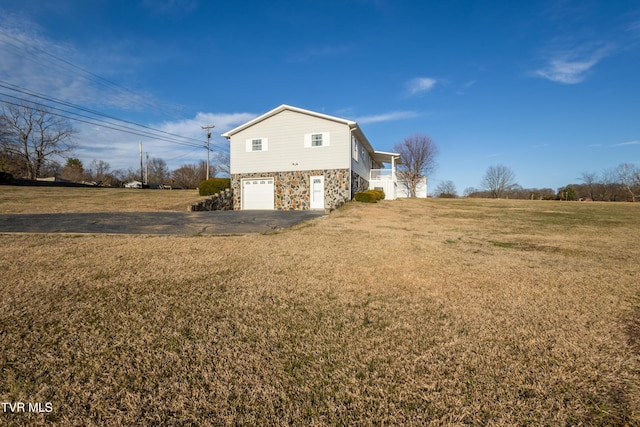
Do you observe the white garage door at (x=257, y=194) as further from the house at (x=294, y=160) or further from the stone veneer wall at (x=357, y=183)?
the stone veneer wall at (x=357, y=183)

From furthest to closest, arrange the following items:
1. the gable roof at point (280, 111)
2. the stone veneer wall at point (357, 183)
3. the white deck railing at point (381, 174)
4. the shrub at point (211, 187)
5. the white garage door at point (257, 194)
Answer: the white deck railing at point (381, 174)
the shrub at point (211, 187)
the white garage door at point (257, 194)
the stone veneer wall at point (357, 183)
the gable roof at point (280, 111)

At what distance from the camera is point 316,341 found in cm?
251

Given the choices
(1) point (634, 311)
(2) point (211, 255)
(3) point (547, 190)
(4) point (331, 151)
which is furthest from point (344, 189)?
(3) point (547, 190)

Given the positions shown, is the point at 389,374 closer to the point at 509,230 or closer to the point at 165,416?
the point at 165,416

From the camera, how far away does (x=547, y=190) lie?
43.0 m

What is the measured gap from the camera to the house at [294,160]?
1681cm

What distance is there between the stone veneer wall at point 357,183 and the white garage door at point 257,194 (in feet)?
17.5

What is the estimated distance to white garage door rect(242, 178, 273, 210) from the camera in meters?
18.2

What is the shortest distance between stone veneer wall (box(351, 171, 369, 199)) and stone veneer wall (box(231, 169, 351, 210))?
3.16 feet

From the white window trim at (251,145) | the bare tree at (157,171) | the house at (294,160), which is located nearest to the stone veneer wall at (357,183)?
the house at (294,160)

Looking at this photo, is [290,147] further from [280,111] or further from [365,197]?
[365,197]

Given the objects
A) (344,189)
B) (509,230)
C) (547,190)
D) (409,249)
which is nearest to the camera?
(409,249)

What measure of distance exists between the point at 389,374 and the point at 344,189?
15.0 meters

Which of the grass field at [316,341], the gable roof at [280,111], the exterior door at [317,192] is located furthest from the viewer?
the exterior door at [317,192]
